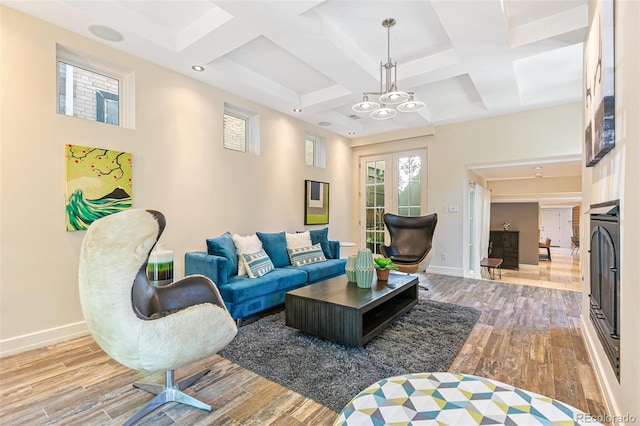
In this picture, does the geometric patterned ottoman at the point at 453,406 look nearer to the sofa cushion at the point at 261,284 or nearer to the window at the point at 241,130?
the sofa cushion at the point at 261,284

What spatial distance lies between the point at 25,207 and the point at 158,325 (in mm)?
1939

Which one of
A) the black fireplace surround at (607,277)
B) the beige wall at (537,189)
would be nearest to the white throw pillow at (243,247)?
the black fireplace surround at (607,277)

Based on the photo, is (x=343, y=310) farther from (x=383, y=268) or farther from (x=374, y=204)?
(x=374, y=204)

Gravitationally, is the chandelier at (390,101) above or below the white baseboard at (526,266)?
above

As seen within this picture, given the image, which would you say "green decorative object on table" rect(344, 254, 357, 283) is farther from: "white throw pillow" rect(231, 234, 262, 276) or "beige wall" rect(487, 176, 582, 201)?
"beige wall" rect(487, 176, 582, 201)

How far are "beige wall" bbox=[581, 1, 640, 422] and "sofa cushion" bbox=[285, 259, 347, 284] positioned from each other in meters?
2.70

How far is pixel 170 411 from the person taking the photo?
1.69 metres

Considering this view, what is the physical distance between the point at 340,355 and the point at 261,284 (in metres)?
1.15

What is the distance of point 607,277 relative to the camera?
1.77m

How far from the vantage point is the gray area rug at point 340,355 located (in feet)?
6.40

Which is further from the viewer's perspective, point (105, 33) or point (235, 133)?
point (235, 133)

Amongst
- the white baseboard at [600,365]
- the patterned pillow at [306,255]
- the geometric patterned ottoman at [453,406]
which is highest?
the patterned pillow at [306,255]

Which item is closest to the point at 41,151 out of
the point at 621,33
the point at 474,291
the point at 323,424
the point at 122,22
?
the point at 122,22

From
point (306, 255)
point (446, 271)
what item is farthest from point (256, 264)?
point (446, 271)
